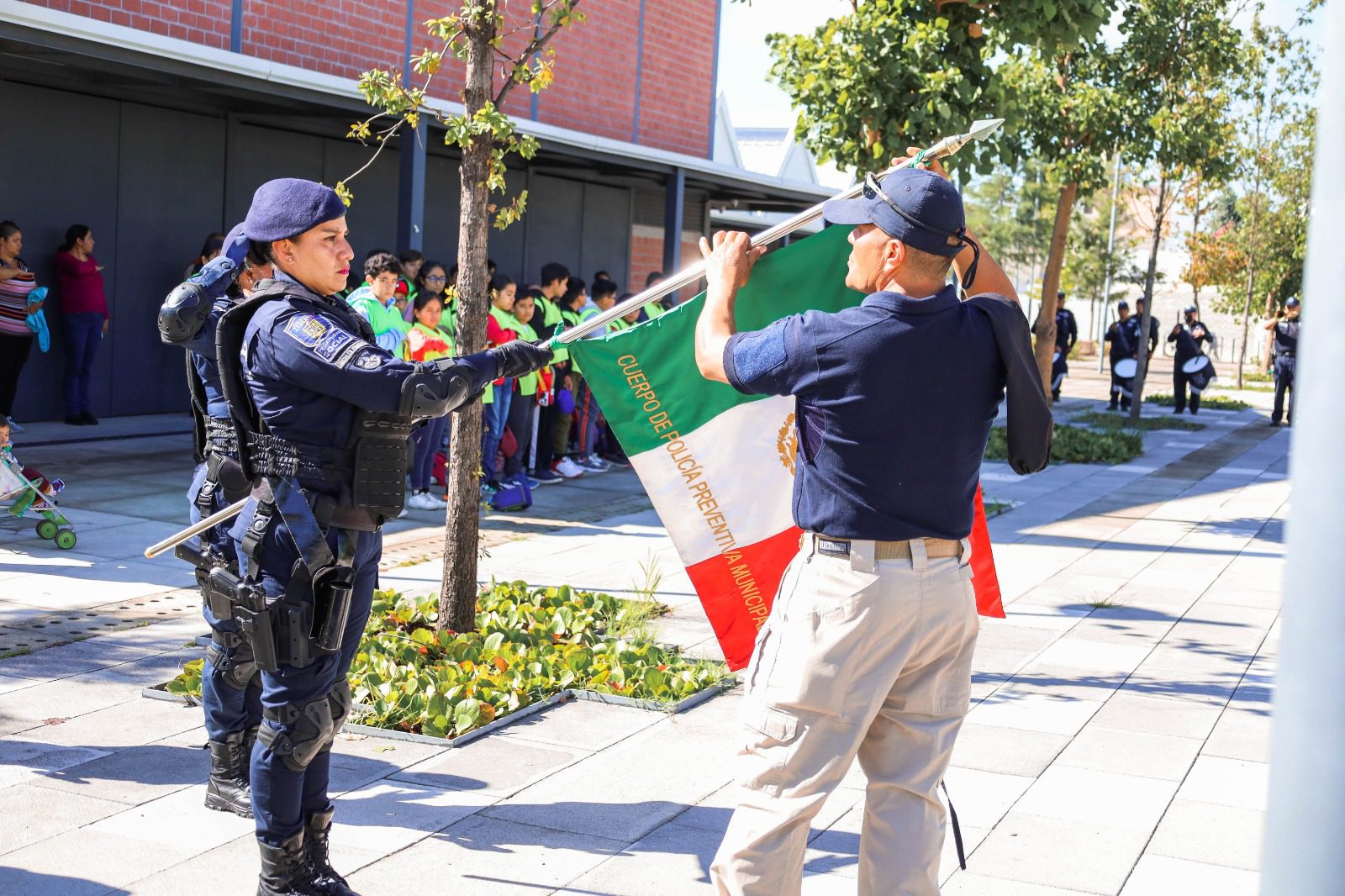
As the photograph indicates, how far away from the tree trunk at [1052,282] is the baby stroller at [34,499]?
11.9 meters

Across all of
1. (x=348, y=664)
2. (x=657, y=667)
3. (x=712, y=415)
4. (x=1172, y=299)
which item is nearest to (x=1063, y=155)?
(x=657, y=667)

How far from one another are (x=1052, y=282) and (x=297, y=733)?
1515cm

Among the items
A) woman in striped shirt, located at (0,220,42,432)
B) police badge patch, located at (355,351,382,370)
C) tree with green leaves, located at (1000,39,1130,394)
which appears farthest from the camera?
tree with green leaves, located at (1000,39,1130,394)

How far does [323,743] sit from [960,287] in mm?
2154

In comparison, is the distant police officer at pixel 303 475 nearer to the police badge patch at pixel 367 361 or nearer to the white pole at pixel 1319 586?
the police badge patch at pixel 367 361

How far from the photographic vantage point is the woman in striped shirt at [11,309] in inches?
479

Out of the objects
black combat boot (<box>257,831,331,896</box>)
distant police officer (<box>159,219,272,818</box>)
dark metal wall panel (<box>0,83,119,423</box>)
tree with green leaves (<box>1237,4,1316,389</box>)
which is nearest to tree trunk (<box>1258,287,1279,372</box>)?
tree with green leaves (<box>1237,4,1316,389</box>)

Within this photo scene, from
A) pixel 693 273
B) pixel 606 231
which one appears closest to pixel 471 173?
pixel 693 273

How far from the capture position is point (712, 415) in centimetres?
454

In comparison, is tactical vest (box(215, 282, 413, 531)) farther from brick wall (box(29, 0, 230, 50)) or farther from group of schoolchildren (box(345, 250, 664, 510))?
brick wall (box(29, 0, 230, 50))

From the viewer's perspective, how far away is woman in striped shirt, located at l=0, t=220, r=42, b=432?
12.2 meters

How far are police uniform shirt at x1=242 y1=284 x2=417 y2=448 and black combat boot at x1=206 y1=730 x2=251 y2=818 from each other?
136 centimetres

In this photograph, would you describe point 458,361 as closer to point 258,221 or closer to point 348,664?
point 258,221

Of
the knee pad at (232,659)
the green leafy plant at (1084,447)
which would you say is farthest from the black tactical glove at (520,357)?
the green leafy plant at (1084,447)
